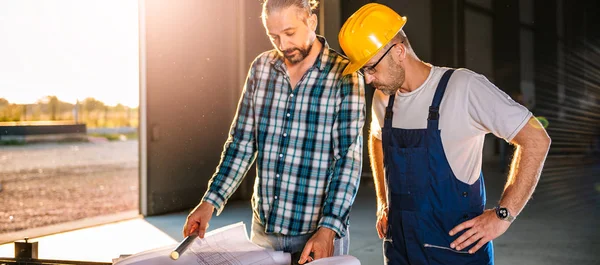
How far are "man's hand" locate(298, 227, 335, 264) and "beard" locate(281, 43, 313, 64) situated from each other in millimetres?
450

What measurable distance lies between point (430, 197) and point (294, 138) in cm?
37

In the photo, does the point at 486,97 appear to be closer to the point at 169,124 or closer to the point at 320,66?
the point at 320,66

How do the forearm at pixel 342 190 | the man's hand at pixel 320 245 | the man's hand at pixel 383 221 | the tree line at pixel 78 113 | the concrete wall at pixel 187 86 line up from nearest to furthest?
the man's hand at pixel 320 245 → the forearm at pixel 342 190 → the man's hand at pixel 383 221 → the concrete wall at pixel 187 86 → the tree line at pixel 78 113

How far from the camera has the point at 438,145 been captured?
1.59 meters

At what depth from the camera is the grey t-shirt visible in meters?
1.53

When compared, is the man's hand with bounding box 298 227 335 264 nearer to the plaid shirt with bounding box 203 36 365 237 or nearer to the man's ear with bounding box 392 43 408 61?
the plaid shirt with bounding box 203 36 365 237

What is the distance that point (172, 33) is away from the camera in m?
6.33

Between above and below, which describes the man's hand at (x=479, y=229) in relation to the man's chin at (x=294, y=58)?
below

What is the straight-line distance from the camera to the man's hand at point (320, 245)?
140cm


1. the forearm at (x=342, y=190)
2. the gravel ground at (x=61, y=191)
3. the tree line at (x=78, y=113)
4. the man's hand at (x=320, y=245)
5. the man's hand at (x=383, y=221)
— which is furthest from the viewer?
the tree line at (x=78, y=113)

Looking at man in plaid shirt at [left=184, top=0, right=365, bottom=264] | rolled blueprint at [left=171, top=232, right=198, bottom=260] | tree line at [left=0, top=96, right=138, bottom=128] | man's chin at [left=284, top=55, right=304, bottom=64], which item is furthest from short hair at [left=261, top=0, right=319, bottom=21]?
tree line at [left=0, top=96, right=138, bottom=128]

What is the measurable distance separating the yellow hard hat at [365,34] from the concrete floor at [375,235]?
2.92 meters

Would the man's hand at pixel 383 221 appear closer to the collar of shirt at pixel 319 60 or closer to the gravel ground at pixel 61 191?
the collar of shirt at pixel 319 60

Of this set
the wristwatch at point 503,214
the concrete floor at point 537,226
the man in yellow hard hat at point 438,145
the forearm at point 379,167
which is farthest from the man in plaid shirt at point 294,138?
the concrete floor at point 537,226
